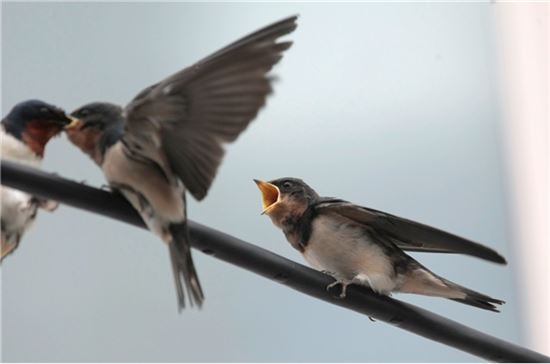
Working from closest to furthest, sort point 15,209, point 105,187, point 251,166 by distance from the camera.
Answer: point 105,187, point 15,209, point 251,166

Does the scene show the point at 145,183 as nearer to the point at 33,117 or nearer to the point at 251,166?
the point at 33,117

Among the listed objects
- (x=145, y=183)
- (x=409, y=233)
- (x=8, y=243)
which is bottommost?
(x=8, y=243)

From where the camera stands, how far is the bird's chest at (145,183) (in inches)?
27.0

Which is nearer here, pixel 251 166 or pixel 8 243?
pixel 8 243

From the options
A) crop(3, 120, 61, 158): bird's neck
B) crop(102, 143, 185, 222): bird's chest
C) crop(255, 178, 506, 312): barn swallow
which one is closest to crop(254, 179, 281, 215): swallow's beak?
crop(255, 178, 506, 312): barn swallow

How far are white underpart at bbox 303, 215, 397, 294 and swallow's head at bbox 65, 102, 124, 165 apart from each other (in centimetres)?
42

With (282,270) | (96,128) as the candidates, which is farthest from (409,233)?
(96,128)

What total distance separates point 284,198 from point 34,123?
327mm

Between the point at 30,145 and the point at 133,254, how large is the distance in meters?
0.74

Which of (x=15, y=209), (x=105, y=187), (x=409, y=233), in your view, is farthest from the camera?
(x=409, y=233)

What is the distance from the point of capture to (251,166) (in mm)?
1429

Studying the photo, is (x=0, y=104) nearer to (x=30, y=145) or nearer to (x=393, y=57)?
(x=30, y=145)

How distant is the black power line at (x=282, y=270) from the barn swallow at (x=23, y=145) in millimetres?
192

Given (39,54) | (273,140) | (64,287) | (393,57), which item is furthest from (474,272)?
(39,54)
